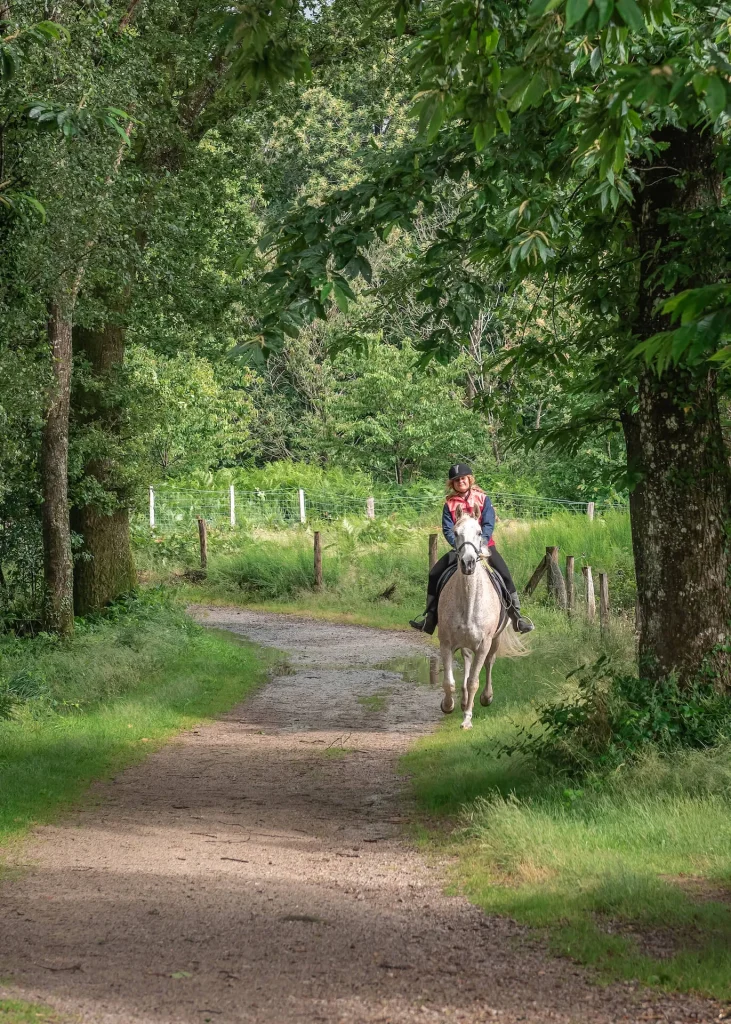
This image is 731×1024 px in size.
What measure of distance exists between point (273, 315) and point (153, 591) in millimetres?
15928

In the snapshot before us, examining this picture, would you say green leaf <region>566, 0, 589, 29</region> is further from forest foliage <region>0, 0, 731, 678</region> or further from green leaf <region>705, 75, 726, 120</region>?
green leaf <region>705, 75, 726, 120</region>

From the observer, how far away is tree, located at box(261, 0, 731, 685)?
26.5ft

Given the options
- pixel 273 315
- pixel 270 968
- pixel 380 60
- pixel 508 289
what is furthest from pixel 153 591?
pixel 270 968

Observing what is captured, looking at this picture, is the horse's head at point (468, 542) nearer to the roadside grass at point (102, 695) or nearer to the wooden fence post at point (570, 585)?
the roadside grass at point (102, 695)

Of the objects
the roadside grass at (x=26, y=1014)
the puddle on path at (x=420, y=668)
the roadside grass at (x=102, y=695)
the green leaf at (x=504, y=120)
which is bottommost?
the puddle on path at (x=420, y=668)

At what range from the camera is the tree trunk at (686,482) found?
9820 mm

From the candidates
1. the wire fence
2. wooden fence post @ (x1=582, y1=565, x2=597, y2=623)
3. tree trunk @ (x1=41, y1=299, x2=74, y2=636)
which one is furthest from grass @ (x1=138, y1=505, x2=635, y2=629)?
tree trunk @ (x1=41, y1=299, x2=74, y2=636)

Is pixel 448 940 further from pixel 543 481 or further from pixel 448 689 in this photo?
pixel 543 481

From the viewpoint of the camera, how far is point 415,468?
47750mm

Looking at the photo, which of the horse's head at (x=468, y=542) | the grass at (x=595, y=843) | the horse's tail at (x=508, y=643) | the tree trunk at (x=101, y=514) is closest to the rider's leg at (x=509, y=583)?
the horse's tail at (x=508, y=643)

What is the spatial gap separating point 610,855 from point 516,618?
20.8 ft

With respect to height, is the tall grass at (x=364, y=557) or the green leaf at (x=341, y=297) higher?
the green leaf at (x=341, y=297)

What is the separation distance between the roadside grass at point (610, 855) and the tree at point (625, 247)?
4.65 feet

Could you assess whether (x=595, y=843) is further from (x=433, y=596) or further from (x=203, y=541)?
(x=203, y=541)
